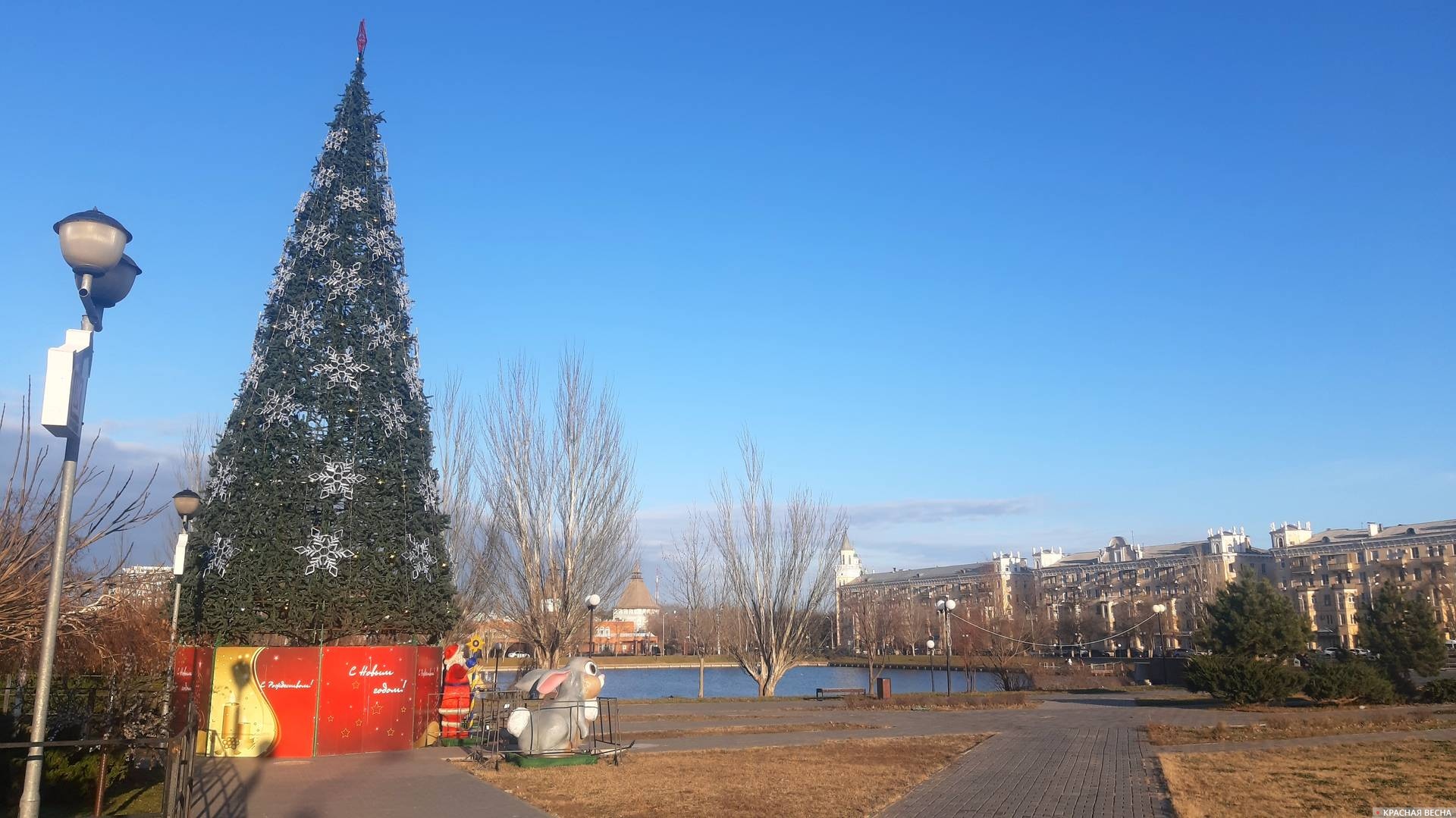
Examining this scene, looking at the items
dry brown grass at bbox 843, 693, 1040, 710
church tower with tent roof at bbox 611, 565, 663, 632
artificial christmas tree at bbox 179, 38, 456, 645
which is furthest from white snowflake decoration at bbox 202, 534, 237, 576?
church tower with tent roof at bbox 611, 565, 663, 632

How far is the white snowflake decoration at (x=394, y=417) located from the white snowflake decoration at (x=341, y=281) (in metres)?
1.95

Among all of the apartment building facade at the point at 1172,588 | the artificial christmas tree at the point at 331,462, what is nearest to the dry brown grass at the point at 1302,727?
the artificial christmas tree at the point at 331,462

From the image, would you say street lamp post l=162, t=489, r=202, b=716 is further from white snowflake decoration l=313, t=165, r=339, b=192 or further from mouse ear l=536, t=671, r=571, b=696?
white snowflake decoration l=313, t=165, r=339, b=192

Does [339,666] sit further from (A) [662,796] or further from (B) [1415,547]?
(B) [1415,547]

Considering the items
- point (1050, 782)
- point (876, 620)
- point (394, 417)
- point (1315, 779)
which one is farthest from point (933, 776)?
point (876, 620)

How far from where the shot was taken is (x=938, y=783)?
12562mm

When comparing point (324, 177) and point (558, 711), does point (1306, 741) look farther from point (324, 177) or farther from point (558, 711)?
point (324, 177)

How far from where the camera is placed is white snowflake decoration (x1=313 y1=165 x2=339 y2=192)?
1716cm

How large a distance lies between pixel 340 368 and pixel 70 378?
10811mm

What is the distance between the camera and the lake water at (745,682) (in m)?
45.5

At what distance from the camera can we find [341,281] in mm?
16562

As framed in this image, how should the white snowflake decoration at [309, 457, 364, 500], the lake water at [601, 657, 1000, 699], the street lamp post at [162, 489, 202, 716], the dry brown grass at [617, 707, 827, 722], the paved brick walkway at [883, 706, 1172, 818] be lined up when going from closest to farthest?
the paved brick walkway at [883, 706, 1172, 818]
the street lamp post at [162, 489, 202, 716]
the white snowflake decoration at [309, 457, 364, 500]
the dry brown grass at [617, 707, 827, 722]
the lake water at [601, 657, 1000, 699]

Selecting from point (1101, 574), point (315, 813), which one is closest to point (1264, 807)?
point (315, 813)

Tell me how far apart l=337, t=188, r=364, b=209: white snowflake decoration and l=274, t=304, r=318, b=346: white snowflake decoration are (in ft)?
6.69
